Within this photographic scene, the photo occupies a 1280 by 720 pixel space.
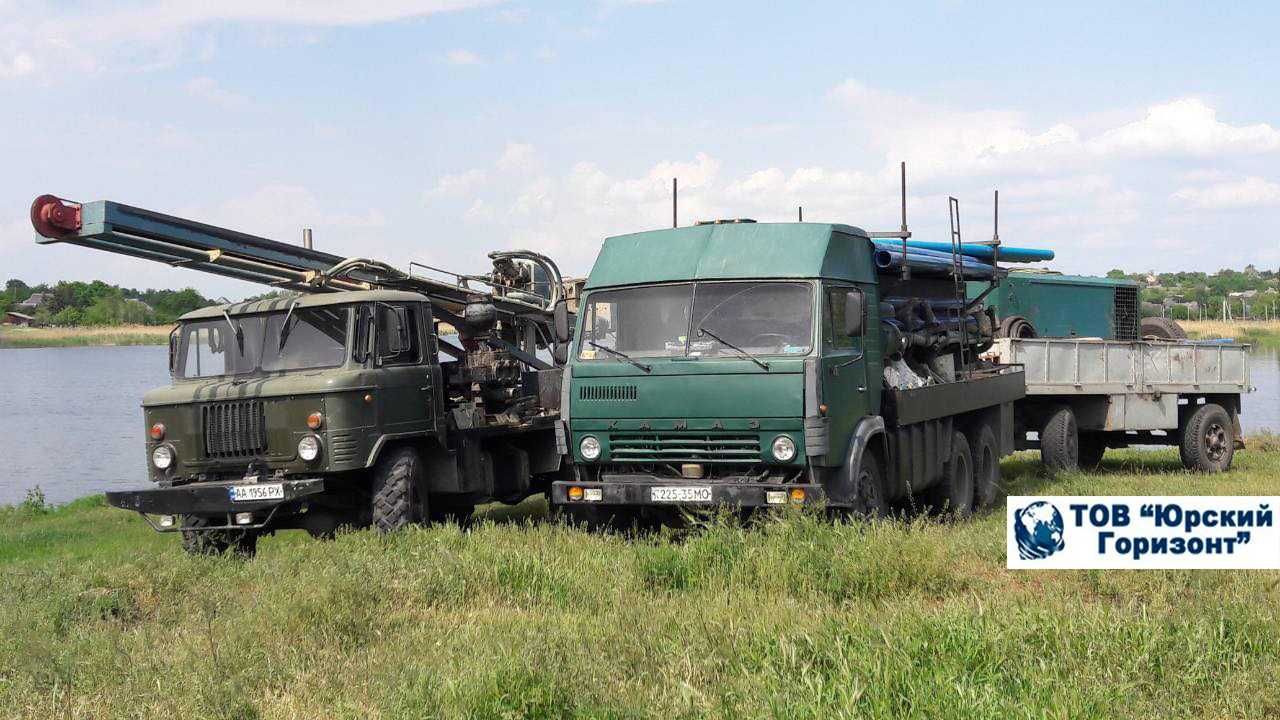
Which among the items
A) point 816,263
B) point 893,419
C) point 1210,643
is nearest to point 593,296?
point 816,263

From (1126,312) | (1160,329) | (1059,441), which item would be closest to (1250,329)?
(1160,329)

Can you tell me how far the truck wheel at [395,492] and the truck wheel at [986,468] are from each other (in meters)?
6.16

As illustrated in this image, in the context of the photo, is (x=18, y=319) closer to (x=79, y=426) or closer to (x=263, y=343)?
(x=79, y=426)

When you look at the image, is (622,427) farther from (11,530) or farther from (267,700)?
(11,530)

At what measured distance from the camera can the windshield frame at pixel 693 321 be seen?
Answer: 972 centimetres

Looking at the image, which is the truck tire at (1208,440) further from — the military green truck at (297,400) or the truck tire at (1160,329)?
the military green truck at (297,400)

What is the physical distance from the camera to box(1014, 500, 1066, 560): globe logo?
683 cm

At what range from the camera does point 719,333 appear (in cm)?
994

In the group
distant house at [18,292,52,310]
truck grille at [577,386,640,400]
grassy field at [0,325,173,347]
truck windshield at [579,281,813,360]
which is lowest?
truck grille at [577,386,640,400]

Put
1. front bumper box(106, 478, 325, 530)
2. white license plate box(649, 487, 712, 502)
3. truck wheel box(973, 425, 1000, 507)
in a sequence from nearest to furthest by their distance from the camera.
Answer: white license plate box(649, 487, 712, 502), front bumper box(106, 478, 325, 530), truck wheel box(973, 425, 1000, 507)

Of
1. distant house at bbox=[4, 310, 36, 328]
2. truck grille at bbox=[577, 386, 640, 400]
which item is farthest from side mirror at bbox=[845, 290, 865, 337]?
distant house at bbox=[4, 310, 36, 328]

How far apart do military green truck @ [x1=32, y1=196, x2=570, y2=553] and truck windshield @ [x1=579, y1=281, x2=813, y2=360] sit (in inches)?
23.1

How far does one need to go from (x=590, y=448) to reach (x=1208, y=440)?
1155 centimetres

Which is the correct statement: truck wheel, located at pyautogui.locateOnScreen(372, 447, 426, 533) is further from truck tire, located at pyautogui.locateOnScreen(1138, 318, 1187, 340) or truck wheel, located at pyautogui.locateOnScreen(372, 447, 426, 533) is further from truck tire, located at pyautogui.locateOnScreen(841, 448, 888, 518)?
truck tire, located at pyautogui.locateOnScreen(1138, 318, 1187, 340)
